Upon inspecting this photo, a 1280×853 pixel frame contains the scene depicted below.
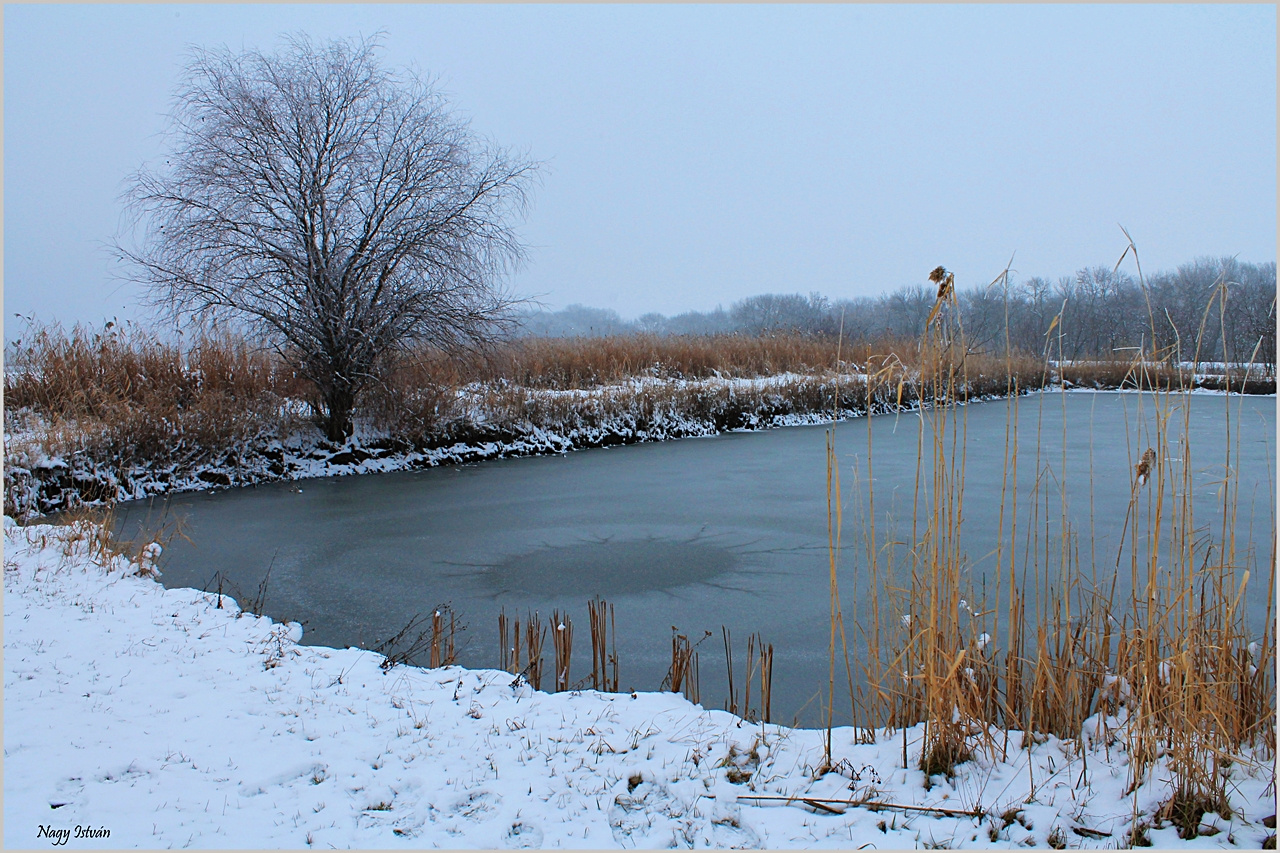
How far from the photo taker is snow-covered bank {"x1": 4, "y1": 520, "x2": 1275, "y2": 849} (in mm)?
2256

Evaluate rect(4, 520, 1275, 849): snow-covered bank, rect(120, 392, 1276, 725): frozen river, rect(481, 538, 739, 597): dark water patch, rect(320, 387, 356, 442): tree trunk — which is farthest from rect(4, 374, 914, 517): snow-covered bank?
rect(4, 520, 1275, 849): snow-covered bank

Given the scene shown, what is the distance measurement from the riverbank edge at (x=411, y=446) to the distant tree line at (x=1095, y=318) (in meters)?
1.67

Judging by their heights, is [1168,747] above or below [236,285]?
below

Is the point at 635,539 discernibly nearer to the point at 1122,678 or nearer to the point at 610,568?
the point at 610,568

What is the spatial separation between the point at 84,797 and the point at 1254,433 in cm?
1515

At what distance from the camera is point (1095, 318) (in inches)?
601

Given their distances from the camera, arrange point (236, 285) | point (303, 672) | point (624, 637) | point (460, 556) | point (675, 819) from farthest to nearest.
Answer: point (236, 285)
point (460, 556)
point (624, 637)
point (303, 672)
point (675, 819)

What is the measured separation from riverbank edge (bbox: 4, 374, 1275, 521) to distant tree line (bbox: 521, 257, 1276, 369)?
5.47ft

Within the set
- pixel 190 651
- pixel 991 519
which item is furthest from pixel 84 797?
pixel 991 519

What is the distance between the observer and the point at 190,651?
12.5ft

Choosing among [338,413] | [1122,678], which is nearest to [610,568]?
[1122,678]

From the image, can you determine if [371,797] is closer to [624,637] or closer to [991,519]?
[624,637]

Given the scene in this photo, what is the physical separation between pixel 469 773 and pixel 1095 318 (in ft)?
52.6

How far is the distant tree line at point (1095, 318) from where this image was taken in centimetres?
288
